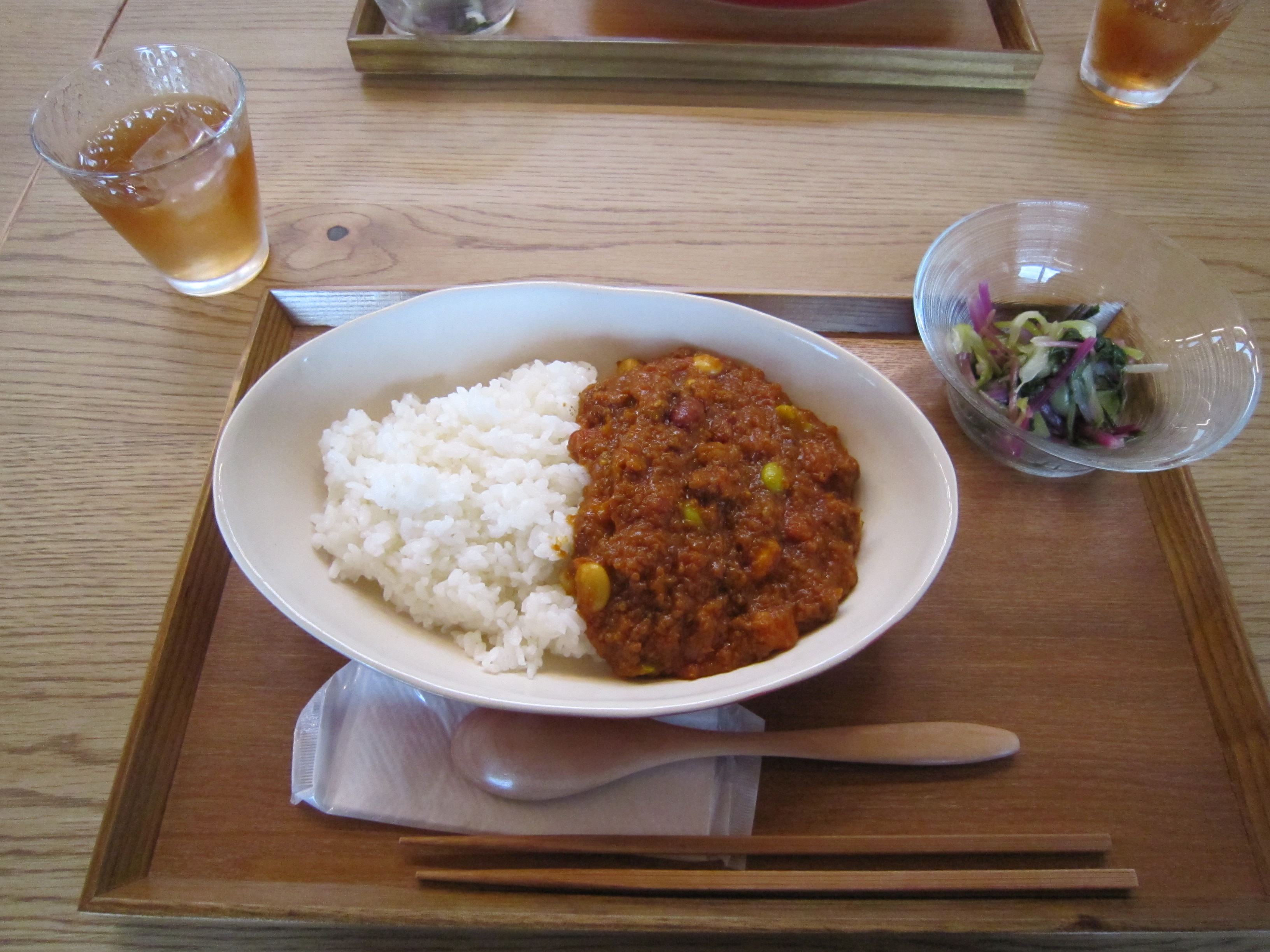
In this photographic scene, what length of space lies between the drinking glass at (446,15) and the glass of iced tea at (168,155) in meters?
0.70

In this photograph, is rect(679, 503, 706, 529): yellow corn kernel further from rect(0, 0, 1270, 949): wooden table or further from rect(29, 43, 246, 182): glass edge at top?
rect(29, 43, 246, 182): glass edge at top

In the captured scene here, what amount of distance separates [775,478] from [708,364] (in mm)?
295

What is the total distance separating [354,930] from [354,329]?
3.70 feet

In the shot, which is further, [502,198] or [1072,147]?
[1072,147]

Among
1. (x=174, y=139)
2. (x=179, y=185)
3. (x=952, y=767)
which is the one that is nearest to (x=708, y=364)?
(x=952, y=767)

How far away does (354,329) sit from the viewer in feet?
5.24

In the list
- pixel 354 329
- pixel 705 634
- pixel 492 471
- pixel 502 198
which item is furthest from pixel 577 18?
pixel 705 634

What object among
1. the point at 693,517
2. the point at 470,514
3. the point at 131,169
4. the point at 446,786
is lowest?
the point at 446,786

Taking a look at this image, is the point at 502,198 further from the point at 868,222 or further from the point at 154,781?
the point at 154,781

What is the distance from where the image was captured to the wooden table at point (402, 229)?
1.43m

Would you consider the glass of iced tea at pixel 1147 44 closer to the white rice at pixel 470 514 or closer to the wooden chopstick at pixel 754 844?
the white rice at pixel 470 514

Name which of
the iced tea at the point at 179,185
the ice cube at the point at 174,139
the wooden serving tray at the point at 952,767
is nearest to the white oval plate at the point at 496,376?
the wooden serving tray at the point at 952,767

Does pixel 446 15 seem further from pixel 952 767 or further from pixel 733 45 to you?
pixel 952 767

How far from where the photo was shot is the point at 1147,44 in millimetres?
2246
